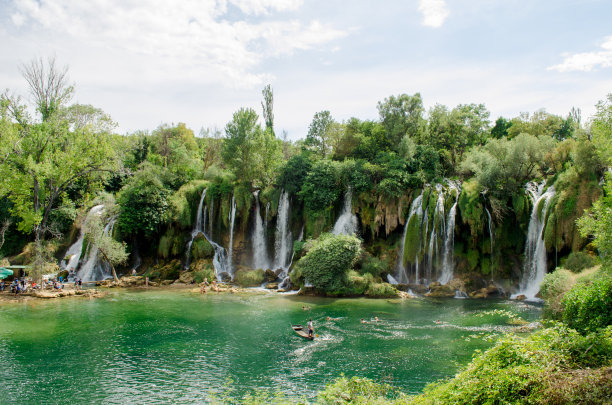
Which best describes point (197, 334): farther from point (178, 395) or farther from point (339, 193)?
point (339, 193)

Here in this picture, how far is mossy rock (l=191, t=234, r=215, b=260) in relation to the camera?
37.4 m

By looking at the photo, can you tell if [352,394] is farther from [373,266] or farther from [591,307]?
[373,266]

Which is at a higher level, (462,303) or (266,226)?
(266,226)

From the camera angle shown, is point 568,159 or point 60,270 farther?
point 60,270

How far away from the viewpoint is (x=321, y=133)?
45.6 meters

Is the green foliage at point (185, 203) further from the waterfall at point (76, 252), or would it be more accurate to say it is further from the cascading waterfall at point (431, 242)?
the cascading waterfall at point (431, 242)

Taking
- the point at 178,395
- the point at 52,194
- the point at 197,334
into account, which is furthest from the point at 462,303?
the point at 52,194

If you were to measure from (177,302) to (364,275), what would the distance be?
14164 mm

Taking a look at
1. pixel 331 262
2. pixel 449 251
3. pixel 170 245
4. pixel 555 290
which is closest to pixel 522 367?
pixel 555 290

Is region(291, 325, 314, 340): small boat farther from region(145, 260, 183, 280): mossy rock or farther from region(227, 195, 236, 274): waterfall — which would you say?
region(145, 260, 183, 280): mossy rock

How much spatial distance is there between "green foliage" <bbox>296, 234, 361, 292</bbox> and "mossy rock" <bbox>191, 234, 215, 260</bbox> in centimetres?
1129

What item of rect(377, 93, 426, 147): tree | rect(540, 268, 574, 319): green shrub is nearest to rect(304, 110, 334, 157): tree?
rect(377, 93, 426, 147): tree

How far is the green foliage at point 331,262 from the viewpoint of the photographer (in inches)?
1168

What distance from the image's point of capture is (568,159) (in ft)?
97.7
